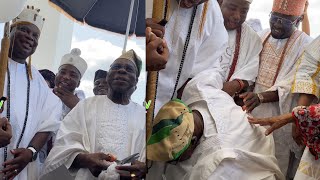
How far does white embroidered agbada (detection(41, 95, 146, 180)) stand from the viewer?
2.55 ft

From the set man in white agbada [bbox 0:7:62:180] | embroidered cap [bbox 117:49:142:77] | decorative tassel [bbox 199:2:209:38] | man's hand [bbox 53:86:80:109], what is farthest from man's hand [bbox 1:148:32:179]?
decorative tassel [bbox 199:2:209:38]

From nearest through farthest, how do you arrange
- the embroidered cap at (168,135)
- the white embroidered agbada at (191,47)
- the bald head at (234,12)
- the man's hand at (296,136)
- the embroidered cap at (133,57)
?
1. the embroidered cap at (133,57)
2. the embroidered cap at (168,135)
3. the white embroidered agbada at (191,47)
4. the man's hand at (296,136)
5. the bald head at (234,12)

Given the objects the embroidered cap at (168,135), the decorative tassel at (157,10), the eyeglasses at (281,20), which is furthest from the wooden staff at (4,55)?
the eyeglasses at (281,20)

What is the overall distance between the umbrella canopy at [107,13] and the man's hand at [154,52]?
0.19m

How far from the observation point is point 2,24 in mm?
693

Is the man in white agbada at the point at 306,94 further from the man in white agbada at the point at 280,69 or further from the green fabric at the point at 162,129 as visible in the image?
the green fabric at the point at 162,129

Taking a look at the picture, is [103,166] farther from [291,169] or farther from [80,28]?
[291,169]

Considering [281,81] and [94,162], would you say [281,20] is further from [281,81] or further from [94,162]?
[94,162]

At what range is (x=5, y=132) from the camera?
0.69 meters

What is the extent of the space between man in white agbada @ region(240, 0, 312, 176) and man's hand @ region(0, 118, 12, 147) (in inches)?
40.1

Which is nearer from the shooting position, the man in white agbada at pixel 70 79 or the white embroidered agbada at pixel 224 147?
the man in white agbada at pixel 70 79

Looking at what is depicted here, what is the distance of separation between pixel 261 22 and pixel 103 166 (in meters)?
1.32

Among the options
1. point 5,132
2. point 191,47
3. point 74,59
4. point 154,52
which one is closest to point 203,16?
point 191,47

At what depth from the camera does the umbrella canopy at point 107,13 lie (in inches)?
29.3
